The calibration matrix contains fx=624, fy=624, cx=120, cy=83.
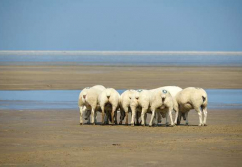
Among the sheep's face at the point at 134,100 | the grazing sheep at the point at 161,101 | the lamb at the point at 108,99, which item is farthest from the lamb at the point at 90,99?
the grazing sheep at the point at 161,101

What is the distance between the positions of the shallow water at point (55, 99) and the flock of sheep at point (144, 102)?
6.43 m

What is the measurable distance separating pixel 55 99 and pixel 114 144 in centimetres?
1616

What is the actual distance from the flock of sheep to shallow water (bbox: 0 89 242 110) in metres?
6.43

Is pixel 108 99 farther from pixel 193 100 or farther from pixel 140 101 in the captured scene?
pixel 193 100

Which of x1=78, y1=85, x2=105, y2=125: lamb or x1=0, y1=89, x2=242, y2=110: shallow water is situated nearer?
x1=78, y1=85, x2=105, y2=125: lamb

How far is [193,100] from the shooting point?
70.9ft

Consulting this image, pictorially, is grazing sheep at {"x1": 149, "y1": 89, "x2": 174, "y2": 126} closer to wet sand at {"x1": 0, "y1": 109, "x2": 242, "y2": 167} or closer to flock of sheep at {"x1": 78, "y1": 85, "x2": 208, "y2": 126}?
flock of sheep at {"x1": 78, "y1": 85, "x2": 208, "y2": 126}

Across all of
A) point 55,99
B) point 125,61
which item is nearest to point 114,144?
point 55,99

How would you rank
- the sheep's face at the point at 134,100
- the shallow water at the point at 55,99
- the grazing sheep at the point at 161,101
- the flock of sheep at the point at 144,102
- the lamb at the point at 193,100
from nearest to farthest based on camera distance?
the grazing sheep at the point at 161,101
the flock of sheep at the point at 144,102
the sheep's face at the point at 134,100
the lamb at the point at 193,100
the shallow water at the point at 55,99

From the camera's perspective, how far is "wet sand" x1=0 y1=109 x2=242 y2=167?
14.3m

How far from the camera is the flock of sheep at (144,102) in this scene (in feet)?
69.5

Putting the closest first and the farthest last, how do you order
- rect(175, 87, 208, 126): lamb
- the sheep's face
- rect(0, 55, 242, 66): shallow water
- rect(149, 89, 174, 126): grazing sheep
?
rect(149, 89, 174, 126): grazing sheep → the sheep's face → rect(175, 87, 208, 126): lamb → rect(0, 55, 242, 66): shallow water

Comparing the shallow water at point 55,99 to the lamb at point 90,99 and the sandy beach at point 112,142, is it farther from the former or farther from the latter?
the lamb at point 90,99

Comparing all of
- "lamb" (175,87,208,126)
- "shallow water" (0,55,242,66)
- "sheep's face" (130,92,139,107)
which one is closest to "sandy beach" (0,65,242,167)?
"lamb" (175,87,208,126)
